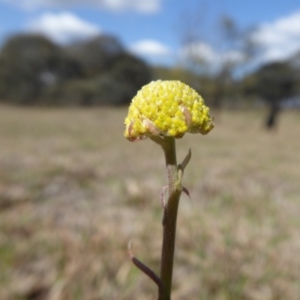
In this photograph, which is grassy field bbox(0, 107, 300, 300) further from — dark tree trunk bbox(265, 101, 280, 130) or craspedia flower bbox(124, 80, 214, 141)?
dark tree trunk bbox(265, 101, 280, 130)

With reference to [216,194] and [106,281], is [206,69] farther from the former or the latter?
[106,281]

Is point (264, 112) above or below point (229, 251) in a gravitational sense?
above

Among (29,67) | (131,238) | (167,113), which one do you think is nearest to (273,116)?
(29,67)

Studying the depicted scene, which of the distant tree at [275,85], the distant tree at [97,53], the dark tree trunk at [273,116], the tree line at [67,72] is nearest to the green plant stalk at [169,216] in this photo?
the dark tree trunk at [273,116]

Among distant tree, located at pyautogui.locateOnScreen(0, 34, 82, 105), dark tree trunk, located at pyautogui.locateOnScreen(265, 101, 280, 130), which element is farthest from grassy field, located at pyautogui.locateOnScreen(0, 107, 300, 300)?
distant tree, located at pyautogui.locateOnScreen(0, 34, 82, 105)

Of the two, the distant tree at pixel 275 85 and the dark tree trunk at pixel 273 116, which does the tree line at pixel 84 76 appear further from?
the dark tree trunk at pixel 273 116

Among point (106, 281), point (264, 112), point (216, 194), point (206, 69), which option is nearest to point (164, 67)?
point (206, 69)

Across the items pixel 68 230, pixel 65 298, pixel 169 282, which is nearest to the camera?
pixel 169 282
